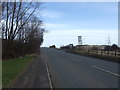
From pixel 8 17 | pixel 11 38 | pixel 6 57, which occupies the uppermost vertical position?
pixel 8 17

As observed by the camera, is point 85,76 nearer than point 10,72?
Yes

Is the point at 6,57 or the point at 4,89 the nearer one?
the point at 4,89

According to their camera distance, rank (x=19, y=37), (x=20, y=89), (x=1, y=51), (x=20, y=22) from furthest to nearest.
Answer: (x=19, y=37) < (x=20, y=22) < (x=1, y=51) < (x=20, y=89)

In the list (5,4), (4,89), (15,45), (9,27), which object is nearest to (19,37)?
(15,45)

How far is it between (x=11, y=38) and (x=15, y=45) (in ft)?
14.4

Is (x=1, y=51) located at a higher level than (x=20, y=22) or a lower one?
lower

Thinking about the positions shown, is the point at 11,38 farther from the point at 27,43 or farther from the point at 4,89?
the point at 4,89

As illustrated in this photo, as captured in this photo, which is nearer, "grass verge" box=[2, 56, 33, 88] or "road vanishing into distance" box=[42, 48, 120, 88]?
"road vanishing into distance" box=[42, 48, 120, 88]

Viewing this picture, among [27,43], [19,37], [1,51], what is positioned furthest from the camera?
[27,43]

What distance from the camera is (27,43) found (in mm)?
66938

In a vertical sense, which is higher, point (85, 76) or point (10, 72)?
point (85, 76)

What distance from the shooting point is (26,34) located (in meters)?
66.9

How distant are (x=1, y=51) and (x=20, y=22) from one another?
30.0 feet

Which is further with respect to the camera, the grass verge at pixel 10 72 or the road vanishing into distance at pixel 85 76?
the grass verge at pixel 10 72
